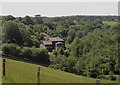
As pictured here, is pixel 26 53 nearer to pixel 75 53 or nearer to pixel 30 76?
pixel 75 53

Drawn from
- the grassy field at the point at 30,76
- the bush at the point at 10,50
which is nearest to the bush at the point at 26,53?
the bush at the point at 10,50

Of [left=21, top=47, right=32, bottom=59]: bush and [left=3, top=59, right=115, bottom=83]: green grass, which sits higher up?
[left=21, top=47, right=32, bottom=59]: bush

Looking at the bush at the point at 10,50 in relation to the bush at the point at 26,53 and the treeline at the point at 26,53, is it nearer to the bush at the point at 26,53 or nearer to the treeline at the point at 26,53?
the treeline at the point at 26,53

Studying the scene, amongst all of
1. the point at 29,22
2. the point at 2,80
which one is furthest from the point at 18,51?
the point at 29,22

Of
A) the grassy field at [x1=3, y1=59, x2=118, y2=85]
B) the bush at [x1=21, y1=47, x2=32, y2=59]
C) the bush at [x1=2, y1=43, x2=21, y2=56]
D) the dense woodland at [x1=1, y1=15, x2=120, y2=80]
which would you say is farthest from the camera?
the bush at [x1=21, y1=47, x2=32, y2=59]

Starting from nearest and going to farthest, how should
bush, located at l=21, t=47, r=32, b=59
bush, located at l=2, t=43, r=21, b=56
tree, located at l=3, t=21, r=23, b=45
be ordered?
bush, located at l=2, t=43, r=21, b=56 < bush, located at l=21, t=47, r=32, b=59 < tree, located at l=3, t=21, r=23, b=45

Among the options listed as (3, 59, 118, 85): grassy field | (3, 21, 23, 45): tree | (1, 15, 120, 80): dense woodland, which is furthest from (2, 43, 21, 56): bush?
(3, 59, 118, 85): grassy field

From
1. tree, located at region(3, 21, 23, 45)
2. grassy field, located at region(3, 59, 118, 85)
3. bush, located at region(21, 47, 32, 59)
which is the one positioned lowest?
grassy field, located at region(3, 59, 118, 85)

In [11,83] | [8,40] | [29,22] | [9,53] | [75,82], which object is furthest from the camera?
[29,22]

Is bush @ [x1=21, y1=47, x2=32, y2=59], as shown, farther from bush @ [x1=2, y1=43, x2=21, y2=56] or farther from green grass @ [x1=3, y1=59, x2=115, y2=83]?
green grass @ [x1=3, y1=59, x2=115, y2=83]

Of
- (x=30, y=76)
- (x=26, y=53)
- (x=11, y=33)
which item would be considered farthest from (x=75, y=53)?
(x=30, y=76)

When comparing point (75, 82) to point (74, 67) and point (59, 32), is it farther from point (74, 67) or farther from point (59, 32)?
point (59, 32)

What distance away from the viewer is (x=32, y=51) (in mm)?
37812

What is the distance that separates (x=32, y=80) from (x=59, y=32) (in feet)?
270
